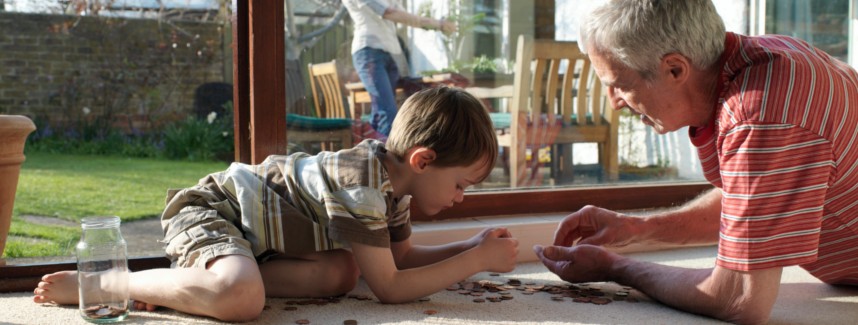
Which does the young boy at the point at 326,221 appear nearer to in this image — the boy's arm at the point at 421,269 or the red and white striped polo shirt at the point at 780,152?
the boy's arm at the point at 421,269

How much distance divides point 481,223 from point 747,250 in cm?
120

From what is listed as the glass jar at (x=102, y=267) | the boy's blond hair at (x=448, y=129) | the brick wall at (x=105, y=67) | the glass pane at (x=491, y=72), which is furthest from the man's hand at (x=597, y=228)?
the brick wall at (x=105, y=67)

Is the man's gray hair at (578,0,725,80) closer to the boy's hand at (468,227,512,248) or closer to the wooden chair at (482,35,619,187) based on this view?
the boy's hand at (468,227,512,248)

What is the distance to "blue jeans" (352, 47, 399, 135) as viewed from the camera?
2877mm

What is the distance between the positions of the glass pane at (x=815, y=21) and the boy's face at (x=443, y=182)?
2.02 m

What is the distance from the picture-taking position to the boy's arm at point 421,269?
6.53 feet

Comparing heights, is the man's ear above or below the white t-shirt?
below

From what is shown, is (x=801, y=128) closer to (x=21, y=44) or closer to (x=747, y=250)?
(x=747, y=250)

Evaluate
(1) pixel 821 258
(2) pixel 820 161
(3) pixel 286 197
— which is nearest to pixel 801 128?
(2) pixel 820 161

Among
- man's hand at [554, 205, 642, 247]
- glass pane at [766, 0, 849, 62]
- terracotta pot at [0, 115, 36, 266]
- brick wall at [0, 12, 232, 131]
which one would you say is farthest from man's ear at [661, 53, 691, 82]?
brick wall at [0, 12, 232, 131]

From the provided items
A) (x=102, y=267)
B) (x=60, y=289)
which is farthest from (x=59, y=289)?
(x=102, y=267)

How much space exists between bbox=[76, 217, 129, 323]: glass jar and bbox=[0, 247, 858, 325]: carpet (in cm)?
5

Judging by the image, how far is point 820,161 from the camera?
1702mm

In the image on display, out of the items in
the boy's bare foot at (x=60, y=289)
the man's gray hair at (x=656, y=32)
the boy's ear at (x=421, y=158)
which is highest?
the man's gray hair at (x=656, y=32)
